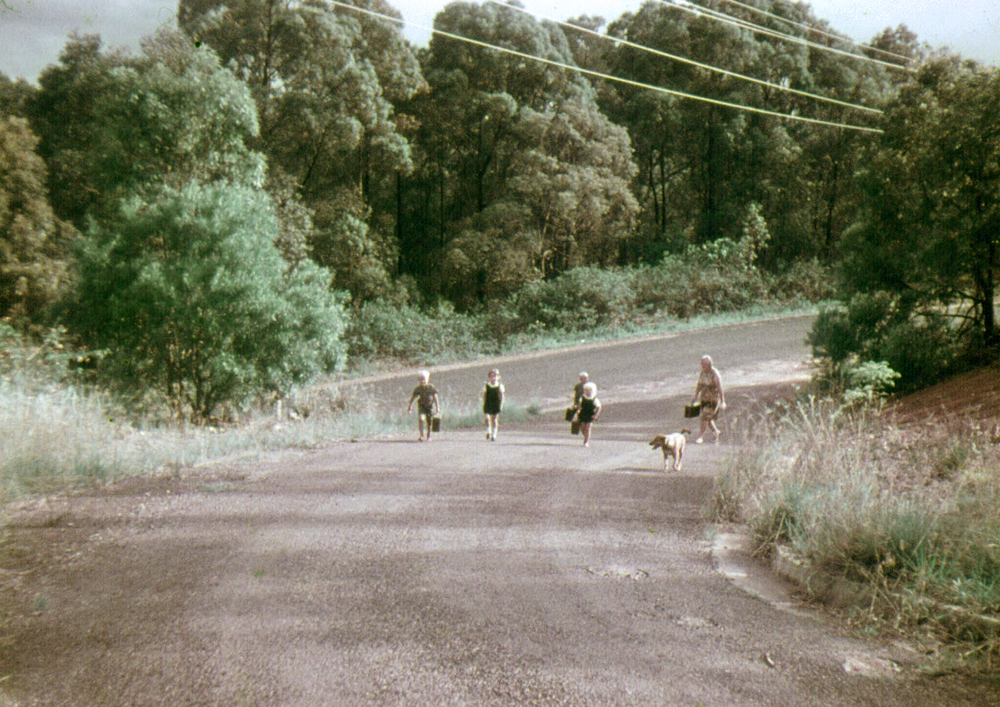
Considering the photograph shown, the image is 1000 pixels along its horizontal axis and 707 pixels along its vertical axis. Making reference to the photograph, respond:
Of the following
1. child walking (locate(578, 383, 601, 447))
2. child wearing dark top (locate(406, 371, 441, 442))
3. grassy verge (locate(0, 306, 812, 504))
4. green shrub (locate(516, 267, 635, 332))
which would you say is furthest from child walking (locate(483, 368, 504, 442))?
green shrub (locate(516, 267, 635, 332))

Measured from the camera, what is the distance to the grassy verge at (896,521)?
4844mm

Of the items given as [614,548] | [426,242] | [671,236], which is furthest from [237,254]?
[671,236]

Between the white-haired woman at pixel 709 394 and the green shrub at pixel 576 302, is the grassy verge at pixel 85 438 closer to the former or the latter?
the white-haired woman at pixel 709 394

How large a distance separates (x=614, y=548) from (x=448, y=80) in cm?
3775

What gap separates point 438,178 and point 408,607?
43987 mm

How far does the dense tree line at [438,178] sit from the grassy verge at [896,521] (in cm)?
915

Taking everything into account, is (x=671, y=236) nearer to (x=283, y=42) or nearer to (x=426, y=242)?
(x=426, y=242)

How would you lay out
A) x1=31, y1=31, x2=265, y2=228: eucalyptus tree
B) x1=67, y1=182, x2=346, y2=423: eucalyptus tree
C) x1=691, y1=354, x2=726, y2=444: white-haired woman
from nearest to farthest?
x1=691, y1=354, x2=726, y2=444: white-haired woman, x1=67, y1=182, x2=346, y2=423: eucalyptus tree, x1=31, y1=31, x2=265, y2=228: eucalyptus tree

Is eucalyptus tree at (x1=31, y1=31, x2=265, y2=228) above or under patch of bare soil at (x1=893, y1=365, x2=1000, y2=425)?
above

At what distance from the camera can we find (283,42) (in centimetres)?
3331

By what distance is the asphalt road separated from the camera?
420 cm

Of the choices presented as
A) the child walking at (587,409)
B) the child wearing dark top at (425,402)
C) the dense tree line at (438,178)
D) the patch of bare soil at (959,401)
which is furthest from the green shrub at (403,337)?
the patch of bare soil at (959,401)

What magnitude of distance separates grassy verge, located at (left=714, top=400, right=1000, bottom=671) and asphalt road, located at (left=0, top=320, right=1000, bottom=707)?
1.08ft

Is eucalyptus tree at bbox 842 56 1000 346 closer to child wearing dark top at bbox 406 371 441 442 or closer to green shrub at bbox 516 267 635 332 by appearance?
child wearing dark top at bbox 406 371 441 442
